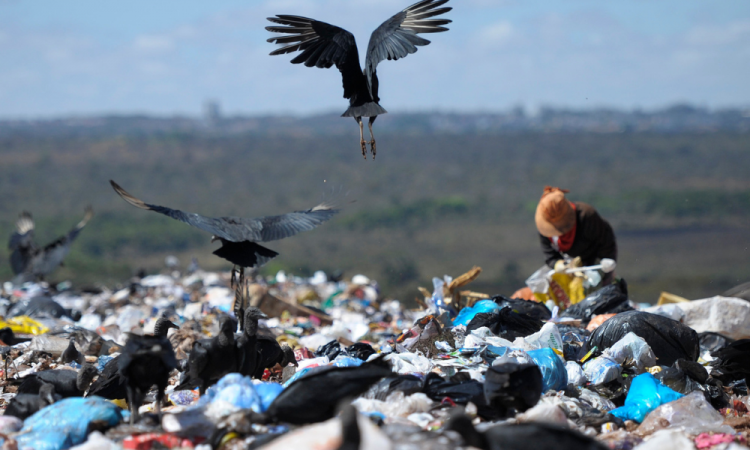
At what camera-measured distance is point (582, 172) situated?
175 ft

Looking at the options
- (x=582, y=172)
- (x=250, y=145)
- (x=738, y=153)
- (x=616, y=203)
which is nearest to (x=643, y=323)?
(x=616, y=203)

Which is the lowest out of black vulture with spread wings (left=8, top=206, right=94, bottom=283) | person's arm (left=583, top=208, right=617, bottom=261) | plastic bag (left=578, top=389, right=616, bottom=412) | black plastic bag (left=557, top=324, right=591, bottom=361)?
black vulture with spread wings (left=8, top=206, right=94, bottom=283)

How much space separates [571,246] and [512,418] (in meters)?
3.08

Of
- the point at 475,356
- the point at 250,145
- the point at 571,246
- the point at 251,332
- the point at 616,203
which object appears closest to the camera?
the point at 251,332

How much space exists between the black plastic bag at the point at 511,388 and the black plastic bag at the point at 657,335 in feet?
4.51

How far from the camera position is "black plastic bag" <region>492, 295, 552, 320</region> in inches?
208

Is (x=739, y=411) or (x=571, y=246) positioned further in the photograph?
(x=571, y=246)

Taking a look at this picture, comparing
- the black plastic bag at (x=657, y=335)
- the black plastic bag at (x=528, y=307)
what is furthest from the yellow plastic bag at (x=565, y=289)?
the black plastic bag at (x=657, y=335)

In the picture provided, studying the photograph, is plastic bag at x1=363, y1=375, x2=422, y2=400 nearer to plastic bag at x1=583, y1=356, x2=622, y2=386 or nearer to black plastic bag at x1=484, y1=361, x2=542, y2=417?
black plastic bag at x1=484, y1=361, x2=542, y2=417

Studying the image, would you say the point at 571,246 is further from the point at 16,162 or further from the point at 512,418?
the point at 16,162

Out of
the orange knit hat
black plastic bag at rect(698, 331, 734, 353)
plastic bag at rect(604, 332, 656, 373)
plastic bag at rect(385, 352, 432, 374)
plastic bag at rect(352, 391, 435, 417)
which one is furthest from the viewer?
the orange knit hat

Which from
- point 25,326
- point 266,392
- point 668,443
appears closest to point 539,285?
point 668,443

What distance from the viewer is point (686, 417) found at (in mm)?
3398

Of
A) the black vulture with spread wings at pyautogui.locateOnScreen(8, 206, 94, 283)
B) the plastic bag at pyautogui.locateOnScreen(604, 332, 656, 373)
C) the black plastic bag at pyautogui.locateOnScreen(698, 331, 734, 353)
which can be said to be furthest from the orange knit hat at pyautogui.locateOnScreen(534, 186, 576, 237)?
the black vulture with spread wings at pyautogui.locateOnScreen(8, 206, 94, 283)
